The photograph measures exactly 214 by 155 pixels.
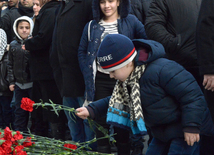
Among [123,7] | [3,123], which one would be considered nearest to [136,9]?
[123,7]

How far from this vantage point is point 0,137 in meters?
2.41

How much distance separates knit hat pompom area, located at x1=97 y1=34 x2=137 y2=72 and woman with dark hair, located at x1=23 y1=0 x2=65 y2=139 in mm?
2183

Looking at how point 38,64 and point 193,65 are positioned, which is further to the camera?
point 38,64

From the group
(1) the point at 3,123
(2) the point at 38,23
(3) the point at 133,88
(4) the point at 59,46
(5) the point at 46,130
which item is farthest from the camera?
(1) the point at 3,123

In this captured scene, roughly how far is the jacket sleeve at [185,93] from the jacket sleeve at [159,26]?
2.53ft

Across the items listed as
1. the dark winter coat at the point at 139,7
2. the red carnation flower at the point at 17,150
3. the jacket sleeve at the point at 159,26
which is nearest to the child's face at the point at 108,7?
the jacket sleeve at the point at 159,26

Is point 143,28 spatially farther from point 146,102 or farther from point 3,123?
point 3,123

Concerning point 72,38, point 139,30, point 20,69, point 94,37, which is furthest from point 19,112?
point 139,30

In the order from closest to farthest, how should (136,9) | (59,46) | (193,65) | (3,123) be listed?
1. (193,65)
2. (59,46)
3. (136,9)
4. (3,123)

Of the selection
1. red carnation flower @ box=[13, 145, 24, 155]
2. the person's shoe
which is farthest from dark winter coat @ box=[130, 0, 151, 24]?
red carnation flower @ box=[13, 145, 24, 155]

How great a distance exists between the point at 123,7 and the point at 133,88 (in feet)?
4.79

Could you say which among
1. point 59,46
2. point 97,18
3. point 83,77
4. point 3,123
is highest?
Answer: point 97,18

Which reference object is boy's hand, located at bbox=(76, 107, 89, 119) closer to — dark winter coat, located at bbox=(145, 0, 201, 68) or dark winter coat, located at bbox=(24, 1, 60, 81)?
dark winter coat, located at bbox=(145, 0, 201, 68)

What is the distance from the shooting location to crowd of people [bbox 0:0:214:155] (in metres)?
2.72
